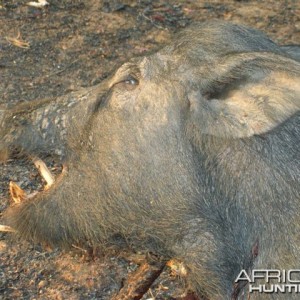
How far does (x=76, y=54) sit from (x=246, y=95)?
8.73ft

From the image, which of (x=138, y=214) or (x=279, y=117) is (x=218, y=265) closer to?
(x=138, y=214)

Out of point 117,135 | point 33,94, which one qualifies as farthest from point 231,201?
point 33,94

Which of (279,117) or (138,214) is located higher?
(279,117)

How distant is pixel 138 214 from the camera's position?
305cm

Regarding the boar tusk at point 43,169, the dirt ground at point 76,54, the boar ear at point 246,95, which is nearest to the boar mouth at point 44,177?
the boar tusk at point 43,169

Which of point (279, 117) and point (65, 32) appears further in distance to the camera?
point (65, 32)

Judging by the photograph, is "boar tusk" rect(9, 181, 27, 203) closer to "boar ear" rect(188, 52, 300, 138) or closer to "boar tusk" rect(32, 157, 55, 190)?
"boar tusk" rect(32, 157, 55, 190)

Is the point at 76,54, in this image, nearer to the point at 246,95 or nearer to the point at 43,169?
the point at 43,169

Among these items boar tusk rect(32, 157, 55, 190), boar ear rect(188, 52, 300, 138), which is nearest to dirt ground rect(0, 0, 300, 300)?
boar tusk rect(32, 157, 55, 190)

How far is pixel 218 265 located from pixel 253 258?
133 mm

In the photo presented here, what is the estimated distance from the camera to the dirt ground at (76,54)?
3.78m

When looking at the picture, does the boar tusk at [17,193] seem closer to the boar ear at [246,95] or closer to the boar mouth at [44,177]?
the boar mouth at [44,177]

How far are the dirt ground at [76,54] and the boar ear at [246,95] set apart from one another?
3.10 ft

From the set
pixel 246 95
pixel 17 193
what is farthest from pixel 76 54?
pixel 246 95
